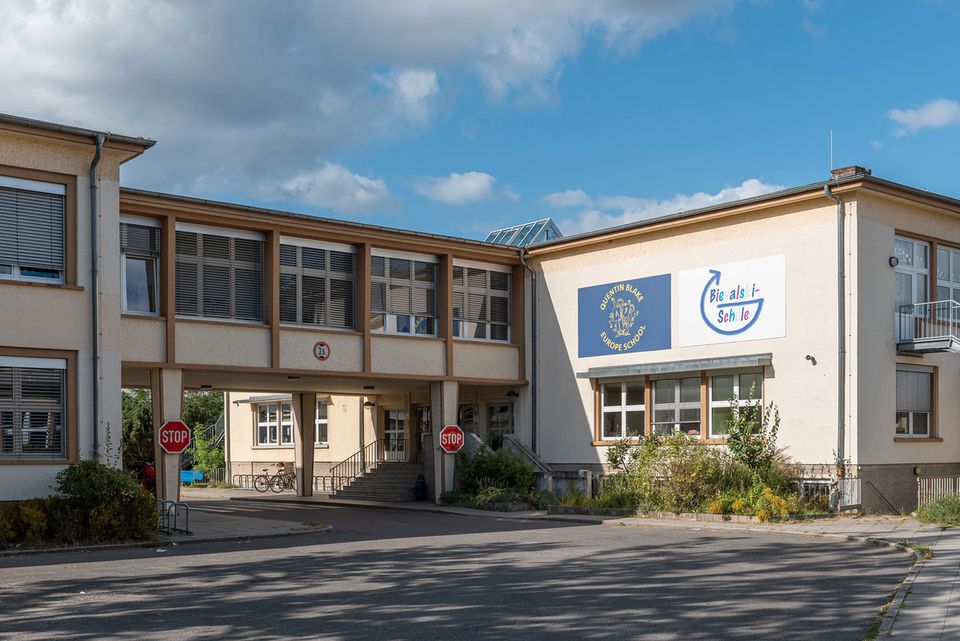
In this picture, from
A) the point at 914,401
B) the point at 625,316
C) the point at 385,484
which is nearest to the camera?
the point at 914,401

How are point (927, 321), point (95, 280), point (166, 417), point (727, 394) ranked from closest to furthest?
point (95, 280) → point (166, 417) → point (927, 321) → point (727, 394)

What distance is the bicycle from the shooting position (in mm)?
39719

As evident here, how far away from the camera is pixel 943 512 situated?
20984 millimetres

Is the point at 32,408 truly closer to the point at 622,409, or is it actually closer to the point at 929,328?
the point at 622,409

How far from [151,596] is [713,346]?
17.1 metres

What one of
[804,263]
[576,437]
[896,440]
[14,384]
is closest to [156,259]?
[14,384]

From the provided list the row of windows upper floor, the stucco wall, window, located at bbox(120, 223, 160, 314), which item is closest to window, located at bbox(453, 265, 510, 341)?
the row of windows upper floor

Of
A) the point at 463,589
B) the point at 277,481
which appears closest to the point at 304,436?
the point at 277,481

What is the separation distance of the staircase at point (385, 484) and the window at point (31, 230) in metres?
14.5

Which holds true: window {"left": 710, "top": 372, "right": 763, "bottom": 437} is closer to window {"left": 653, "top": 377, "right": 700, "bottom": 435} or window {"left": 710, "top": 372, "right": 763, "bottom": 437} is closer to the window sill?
window {"left": 653, "top": 377, "right": 700, "bottom": 435}

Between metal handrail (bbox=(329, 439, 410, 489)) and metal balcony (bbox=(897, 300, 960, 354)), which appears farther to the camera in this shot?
metal handrail (bbox=(329, 439, 410, 489))

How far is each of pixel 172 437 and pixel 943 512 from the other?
15.2m

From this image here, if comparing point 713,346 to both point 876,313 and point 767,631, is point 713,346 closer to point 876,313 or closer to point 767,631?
point 876,313

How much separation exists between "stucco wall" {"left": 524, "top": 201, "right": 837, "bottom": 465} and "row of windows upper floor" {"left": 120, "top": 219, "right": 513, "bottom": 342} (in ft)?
6.58
